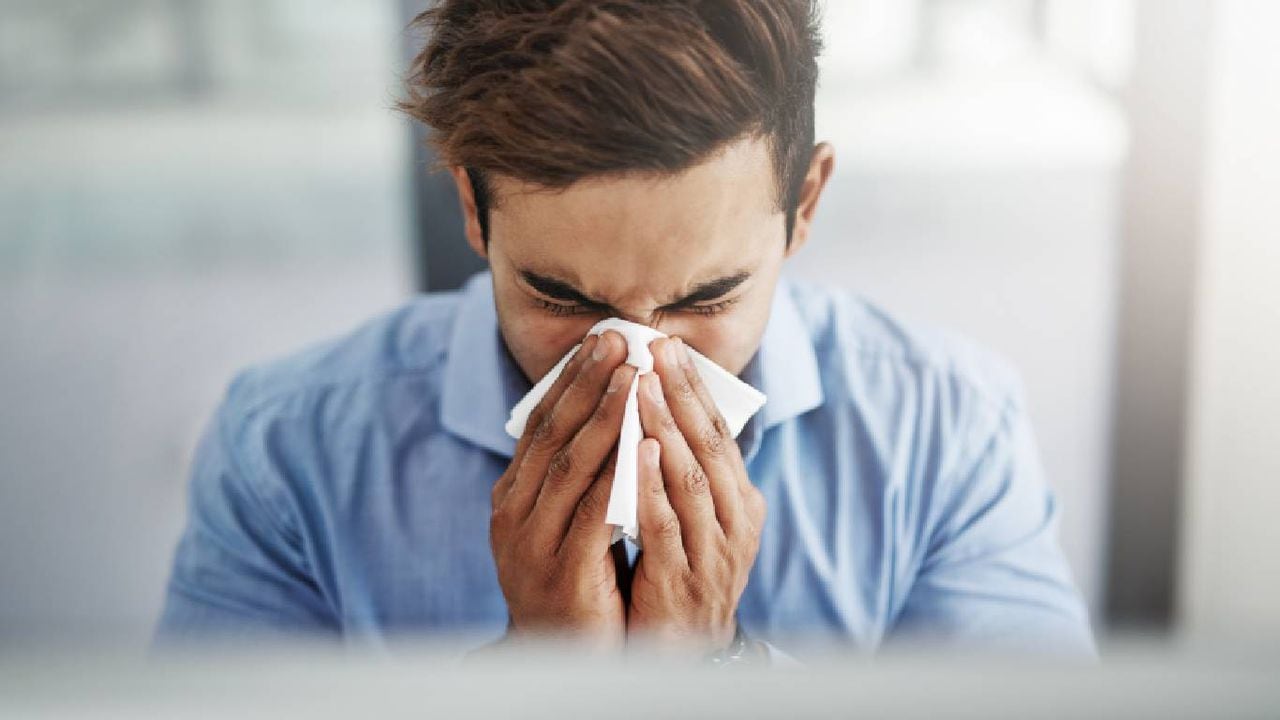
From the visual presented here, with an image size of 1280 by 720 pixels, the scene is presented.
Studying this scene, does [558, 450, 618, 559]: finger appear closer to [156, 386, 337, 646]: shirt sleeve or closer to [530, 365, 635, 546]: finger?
[530, 365, 635, 546]: finger

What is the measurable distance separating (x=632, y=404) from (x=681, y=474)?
54mm

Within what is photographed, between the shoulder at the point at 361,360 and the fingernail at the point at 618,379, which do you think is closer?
the fingernail at the point at 618,379

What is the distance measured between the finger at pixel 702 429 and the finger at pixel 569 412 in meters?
0.03

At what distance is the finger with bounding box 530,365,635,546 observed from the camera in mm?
559

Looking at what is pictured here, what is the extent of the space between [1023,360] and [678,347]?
246 millimetres

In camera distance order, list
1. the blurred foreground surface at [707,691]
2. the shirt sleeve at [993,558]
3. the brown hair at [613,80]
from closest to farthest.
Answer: the blurred foreground surface at [707,691] → the brown hair at [613,80] → the shirt sleeve at [993,558]

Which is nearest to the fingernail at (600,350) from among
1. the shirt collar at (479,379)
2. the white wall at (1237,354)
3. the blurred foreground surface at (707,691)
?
the shirt collar at (479,379)

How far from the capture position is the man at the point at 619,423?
556 millimetres

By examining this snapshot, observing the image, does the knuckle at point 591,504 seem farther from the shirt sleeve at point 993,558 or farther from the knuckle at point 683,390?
the shirt sleeve at point 993,558

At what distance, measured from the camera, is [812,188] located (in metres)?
0.62

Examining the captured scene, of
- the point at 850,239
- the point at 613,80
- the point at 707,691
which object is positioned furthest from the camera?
the point at 850,239

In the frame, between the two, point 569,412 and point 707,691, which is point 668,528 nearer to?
point 569,412

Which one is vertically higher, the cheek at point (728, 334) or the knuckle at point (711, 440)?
the cheek at point (728, 334)

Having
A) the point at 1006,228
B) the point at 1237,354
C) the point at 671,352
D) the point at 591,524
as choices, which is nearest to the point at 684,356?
the point at 671,352
